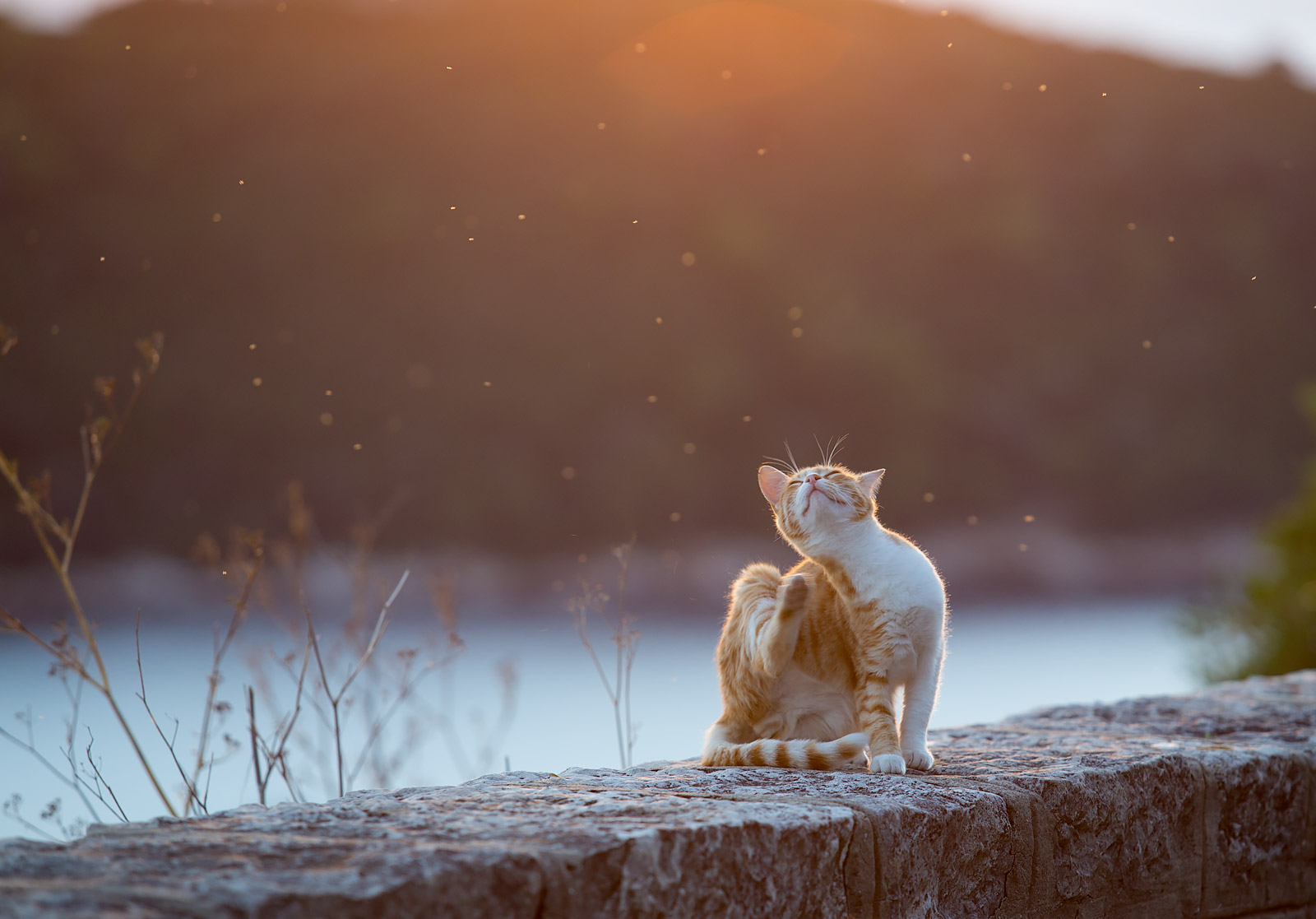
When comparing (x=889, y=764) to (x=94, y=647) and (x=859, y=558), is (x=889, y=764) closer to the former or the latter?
(x=859, y=558)

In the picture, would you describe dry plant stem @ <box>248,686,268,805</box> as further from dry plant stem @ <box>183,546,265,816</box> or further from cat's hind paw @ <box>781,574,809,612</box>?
cat's hind paw @ <box>781,574,809,612</box>

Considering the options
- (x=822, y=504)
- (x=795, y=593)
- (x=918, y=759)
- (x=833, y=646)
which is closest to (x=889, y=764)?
(x=918, y=759)

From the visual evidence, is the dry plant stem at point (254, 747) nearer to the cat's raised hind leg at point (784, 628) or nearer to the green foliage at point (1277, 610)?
the cat's raised hind leg at point (784, 628)

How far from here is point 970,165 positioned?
12000mm

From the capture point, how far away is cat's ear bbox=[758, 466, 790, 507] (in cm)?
210

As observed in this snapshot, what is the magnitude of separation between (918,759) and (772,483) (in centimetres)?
63

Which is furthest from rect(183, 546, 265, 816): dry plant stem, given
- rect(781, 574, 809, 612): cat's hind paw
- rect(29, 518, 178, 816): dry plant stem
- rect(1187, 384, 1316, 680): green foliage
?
rect(1187, 384, 1316, 680): green foliage

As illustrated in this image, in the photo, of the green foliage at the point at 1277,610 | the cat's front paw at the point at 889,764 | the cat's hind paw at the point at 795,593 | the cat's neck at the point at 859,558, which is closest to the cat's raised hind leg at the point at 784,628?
the cat's hind paw at the point at 795,593

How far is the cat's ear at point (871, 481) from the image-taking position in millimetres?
2070

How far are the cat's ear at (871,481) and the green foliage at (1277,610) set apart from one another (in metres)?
4.63

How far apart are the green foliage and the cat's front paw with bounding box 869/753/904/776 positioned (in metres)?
4.79

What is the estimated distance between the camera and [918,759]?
1888 millimetres

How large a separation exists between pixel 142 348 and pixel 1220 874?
2543mm

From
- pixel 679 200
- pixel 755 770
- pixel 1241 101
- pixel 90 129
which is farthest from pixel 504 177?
pixel 1241 101
